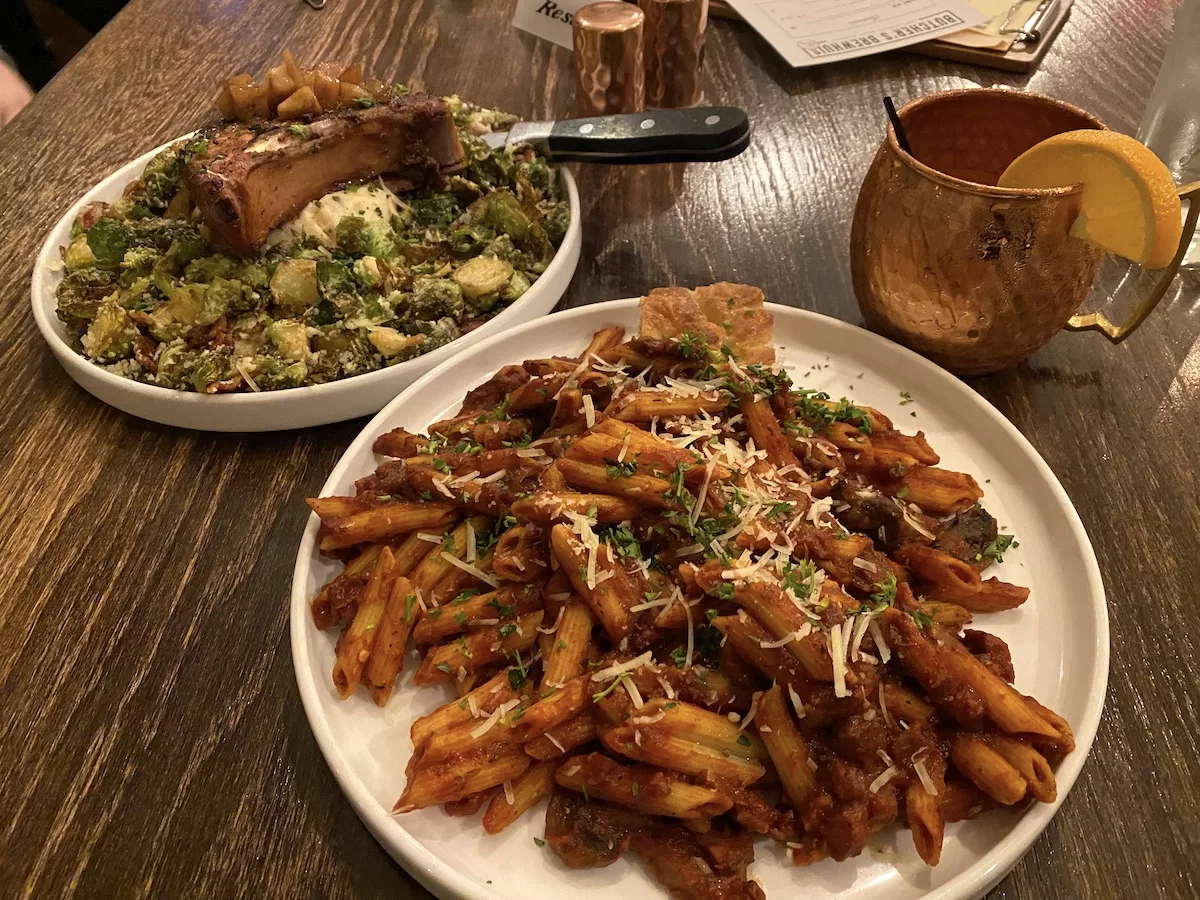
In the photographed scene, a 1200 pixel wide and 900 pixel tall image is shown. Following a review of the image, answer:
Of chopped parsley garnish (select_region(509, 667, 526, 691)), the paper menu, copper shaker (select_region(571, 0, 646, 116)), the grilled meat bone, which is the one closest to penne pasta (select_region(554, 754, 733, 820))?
chopped parsley garnish (select_region(509, 667, 526, 691))

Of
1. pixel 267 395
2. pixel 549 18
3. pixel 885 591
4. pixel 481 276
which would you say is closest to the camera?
pixel 885 591

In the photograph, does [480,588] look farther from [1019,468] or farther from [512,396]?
[1019,468]

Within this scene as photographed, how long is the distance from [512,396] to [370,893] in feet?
2.92

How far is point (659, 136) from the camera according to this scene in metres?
2.14

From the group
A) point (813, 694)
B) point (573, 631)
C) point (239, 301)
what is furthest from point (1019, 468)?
point (239, 301)

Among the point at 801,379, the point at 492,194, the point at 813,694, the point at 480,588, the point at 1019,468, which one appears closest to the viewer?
the point at 813,694

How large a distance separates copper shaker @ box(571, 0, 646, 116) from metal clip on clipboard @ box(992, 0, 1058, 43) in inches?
58.1

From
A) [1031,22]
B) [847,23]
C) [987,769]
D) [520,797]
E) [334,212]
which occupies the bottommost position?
[1031,22]

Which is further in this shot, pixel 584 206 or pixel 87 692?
pixel 584 206

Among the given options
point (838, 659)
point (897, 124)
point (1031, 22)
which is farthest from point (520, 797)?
point (1031, 22)

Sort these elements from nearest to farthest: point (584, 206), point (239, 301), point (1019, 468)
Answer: point (1019, 468)
point (239, 301)
point (584, 206)

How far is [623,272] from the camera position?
2332 millimetres

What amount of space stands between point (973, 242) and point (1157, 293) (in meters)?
0.41

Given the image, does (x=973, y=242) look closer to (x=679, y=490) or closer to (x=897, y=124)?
(x=897, y=124)
